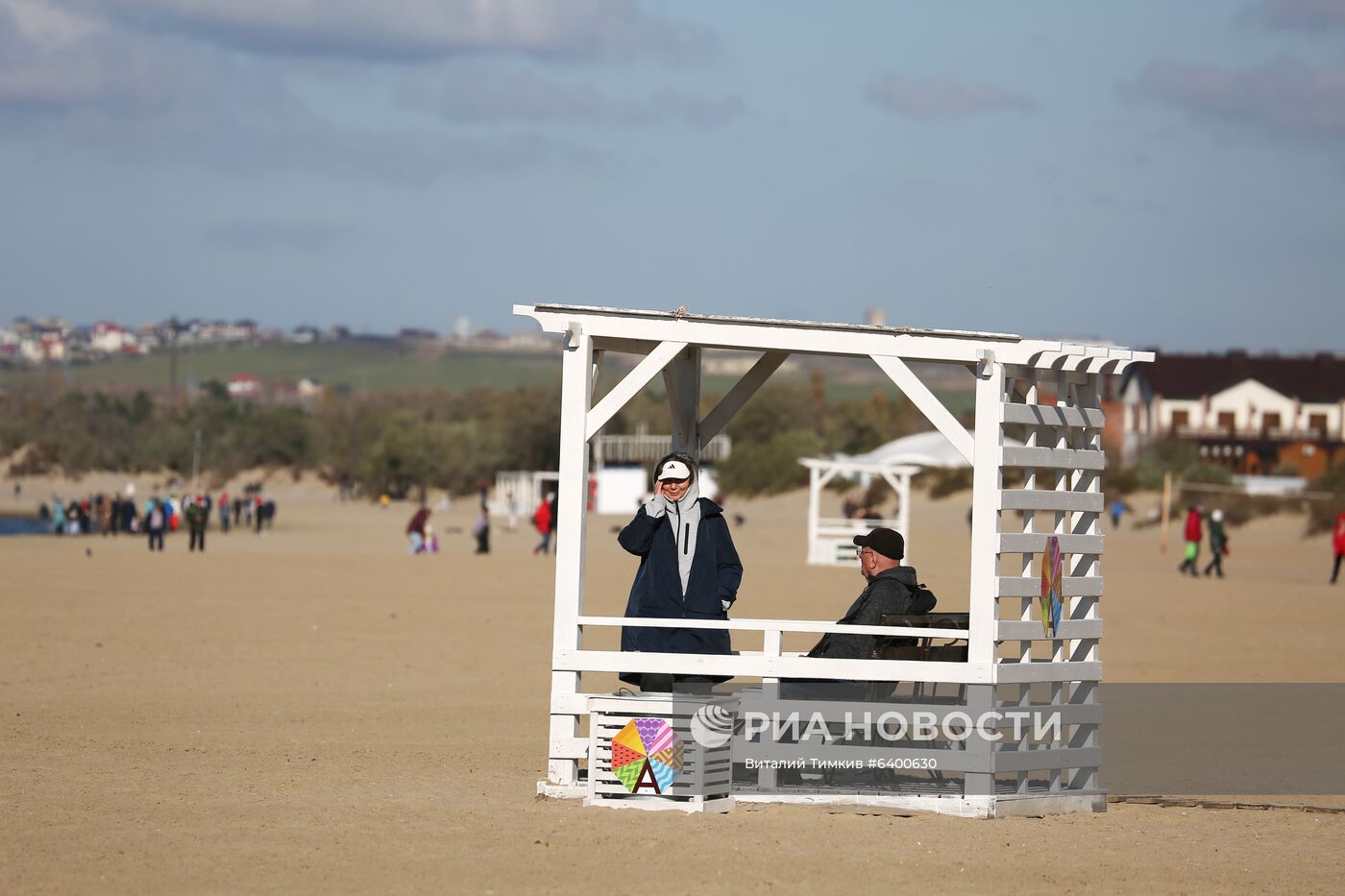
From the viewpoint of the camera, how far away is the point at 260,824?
340 inches

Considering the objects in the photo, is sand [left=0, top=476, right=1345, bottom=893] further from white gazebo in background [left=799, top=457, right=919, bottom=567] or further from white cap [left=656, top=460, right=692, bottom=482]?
white gazebo in background [left=799, top=457, right=919, bottom=567]

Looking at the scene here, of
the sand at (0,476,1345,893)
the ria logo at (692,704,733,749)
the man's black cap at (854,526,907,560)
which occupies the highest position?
the man's black cap at (854,526,907,560)

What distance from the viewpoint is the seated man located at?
30.9 ft

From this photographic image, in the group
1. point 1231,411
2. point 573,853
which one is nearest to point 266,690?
point 573,853

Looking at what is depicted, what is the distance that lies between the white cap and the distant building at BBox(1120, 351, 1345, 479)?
252ft

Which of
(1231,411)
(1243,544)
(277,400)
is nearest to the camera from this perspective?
(1243,544)

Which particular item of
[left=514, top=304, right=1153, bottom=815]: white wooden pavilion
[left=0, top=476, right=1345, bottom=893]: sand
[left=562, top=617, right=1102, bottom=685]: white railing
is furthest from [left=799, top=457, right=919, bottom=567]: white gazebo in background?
[left=562, top=617, right=1102, bottom=685]: white railing

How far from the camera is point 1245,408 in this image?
88.5 m

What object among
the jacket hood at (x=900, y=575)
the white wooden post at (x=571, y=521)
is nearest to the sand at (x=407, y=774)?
the white wooden post at (x=571, y=521)

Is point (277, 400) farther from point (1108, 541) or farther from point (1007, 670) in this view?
point (1007, 670)

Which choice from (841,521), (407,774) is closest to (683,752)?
(407,774)

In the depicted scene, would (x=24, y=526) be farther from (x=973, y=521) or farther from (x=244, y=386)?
(x=244, y=386)

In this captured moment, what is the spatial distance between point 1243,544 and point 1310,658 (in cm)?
2952

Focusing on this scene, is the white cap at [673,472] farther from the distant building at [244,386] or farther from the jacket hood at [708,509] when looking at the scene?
the distant building at [244,386]
